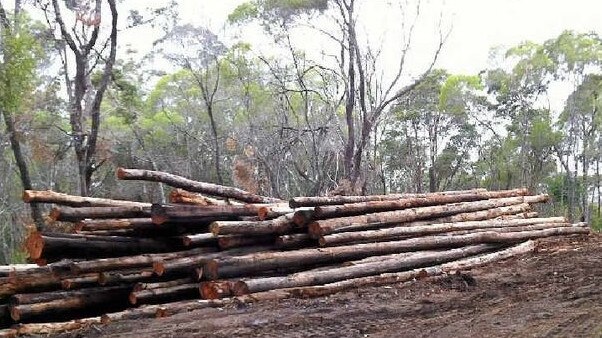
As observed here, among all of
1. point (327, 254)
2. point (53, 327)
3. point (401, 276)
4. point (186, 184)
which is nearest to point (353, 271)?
point (327, 254)

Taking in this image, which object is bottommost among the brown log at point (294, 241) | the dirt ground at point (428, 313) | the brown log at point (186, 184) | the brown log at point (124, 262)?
the dirt ground at point (428, 313)

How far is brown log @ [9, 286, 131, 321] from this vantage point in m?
5.75

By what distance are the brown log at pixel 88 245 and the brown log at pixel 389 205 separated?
67.7 inches

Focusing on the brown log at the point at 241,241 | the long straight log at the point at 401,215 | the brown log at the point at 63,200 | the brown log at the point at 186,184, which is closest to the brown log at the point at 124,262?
the brown log at the point at 241,241

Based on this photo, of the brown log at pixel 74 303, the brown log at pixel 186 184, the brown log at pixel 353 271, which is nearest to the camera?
Result: the brown log at pixel 74 303

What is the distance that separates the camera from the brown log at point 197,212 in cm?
652

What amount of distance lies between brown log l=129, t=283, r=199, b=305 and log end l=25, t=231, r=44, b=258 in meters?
0.98

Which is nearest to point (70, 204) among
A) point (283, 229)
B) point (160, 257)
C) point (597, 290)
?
point (160, 257)

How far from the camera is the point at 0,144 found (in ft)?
59.9

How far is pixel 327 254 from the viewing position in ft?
22.8

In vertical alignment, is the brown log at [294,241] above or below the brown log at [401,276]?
above

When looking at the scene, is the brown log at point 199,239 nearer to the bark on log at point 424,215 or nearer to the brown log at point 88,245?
the brown log at point 88,245

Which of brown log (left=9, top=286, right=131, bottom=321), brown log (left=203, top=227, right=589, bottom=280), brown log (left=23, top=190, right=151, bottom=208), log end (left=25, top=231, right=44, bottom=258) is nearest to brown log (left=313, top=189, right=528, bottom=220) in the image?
brown log (left=203, top=227, right=589, bottom=280)

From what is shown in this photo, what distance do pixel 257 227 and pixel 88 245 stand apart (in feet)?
5.62
